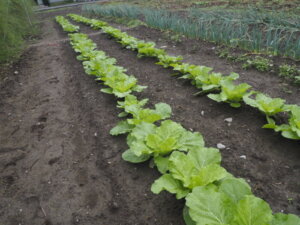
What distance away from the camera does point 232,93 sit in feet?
8.32

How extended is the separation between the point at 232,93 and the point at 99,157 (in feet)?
5.25

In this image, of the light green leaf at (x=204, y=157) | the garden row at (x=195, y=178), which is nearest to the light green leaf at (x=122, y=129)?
the garden row at (x=195, y=178)

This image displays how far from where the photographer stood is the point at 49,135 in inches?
106

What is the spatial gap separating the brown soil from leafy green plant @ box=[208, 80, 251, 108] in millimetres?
111

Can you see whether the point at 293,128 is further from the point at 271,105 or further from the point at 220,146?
the point at 220,146

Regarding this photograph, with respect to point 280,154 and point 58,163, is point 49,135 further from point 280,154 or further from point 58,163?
point 280,154

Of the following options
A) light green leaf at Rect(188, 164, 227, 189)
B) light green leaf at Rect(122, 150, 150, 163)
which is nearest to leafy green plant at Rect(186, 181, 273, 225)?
light green leaf at Rect(188, 164, 227, 189)

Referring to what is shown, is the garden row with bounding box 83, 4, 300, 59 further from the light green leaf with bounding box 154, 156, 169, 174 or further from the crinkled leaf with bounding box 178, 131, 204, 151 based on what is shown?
the light green leaf with bounding box 154, 156, 169, 174

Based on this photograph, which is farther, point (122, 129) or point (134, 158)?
point (122, 129)

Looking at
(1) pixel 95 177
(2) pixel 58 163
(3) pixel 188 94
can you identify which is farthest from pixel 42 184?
(3) pixel 188 94

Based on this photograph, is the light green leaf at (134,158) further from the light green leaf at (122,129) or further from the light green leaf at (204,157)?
the light green leaf at (204,157)

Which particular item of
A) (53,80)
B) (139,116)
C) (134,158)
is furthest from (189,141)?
(53,80)

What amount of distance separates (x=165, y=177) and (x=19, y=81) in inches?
162

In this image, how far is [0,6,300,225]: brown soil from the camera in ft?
5.58
